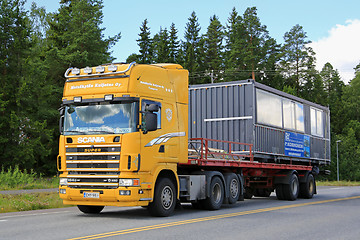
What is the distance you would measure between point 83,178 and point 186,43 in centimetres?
7162

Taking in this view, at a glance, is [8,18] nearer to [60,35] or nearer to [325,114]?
[60,35]

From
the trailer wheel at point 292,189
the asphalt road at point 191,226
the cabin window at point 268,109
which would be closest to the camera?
the asphalt road at point 191,226

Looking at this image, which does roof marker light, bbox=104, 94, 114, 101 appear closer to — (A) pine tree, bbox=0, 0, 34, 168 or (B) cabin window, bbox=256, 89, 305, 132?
(B) cabin window, bbox=256, 89, 305, 132

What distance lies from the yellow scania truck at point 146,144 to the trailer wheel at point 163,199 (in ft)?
0.08

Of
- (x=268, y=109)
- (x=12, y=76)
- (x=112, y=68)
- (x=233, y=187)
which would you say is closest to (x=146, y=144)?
(x=112, y=68)

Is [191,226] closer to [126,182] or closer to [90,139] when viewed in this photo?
[126,182]

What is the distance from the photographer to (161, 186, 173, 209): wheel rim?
Result: 1208 cm

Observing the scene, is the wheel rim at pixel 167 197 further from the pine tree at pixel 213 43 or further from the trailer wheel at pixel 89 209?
the pine tree at pixel 213 43

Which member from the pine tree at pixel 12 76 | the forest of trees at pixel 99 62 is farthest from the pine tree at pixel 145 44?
the pine tree at pixel 12 76

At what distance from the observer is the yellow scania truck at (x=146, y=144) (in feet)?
37.0

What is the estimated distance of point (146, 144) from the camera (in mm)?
11516

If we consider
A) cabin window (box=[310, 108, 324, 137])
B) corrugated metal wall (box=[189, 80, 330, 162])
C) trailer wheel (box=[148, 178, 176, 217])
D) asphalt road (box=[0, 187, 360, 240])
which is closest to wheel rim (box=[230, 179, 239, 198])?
corrugated metal wall (box=[189, 80, 330, 162])

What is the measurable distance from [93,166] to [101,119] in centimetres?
117

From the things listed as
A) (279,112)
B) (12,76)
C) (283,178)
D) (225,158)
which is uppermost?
(12,76)
